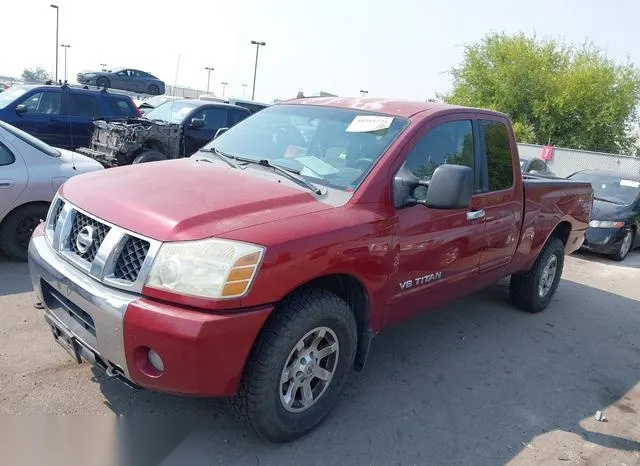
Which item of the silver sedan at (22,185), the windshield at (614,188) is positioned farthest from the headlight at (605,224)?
the silver sedan at (22,185)

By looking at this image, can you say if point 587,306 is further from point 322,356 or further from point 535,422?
point 322,356

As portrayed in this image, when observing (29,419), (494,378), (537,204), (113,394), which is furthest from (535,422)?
(29,419)

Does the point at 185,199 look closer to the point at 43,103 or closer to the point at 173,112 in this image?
the point at 43,103

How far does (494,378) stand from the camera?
4.18 m

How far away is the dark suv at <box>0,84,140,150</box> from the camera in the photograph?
10016 millimetres

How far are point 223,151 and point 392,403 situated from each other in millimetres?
2136

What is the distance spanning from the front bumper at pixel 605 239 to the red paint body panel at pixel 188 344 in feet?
26.6

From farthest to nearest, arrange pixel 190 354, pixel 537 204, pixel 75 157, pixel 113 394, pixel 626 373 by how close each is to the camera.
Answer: pixel 75 157 → pixel 537 204 → pixel 626 373 → pixel 113 394 → pixel 190 354

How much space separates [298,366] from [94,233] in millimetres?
1294

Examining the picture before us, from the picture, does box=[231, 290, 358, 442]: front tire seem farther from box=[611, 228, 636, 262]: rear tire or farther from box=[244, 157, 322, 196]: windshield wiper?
box=[611, 228, 636, 262]: rear tire

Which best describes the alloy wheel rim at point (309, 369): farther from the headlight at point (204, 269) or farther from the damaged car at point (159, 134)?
the damaged car at point (159, 134)

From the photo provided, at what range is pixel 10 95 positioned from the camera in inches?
403

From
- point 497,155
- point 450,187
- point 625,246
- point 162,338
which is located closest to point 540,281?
point 497,155

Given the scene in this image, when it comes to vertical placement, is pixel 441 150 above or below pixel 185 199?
above
